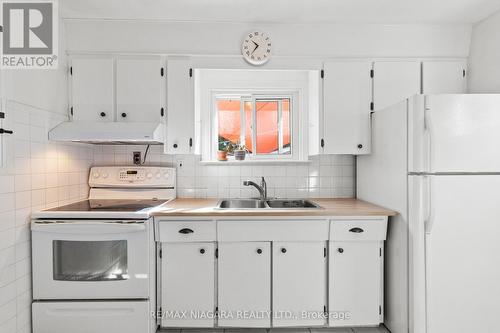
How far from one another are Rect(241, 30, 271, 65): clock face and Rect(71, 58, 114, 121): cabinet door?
1.13 metres

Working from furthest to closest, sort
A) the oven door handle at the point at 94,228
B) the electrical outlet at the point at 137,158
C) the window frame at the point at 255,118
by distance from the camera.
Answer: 1. the window frame at the point at 255,118
2. the electrical outlet at the point at 137,158
3. the oven door handle at the point at 94,228

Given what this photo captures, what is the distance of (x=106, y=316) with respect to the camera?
197cm

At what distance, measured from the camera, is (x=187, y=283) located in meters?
2.09

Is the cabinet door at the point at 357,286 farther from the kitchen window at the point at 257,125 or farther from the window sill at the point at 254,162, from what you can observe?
the kitchen window at the point at 257,125

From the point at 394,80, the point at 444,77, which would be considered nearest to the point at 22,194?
the point at 394,80

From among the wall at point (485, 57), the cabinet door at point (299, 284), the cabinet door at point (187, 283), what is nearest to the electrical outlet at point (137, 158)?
the cabinet door at point (187, 283)

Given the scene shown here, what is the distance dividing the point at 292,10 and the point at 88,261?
2390 mm

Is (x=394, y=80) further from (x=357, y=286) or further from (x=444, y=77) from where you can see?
(x=357, y=286)

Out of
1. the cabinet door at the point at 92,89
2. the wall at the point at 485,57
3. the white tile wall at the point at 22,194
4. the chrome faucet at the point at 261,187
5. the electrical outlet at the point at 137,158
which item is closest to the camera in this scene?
the white tile wall at the point at 22,194

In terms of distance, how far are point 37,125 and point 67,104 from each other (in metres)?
0.43

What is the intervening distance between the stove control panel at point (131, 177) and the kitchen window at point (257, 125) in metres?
0.62

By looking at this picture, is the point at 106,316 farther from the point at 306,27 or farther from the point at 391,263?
the point at 306,27

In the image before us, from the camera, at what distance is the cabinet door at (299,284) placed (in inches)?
82.7

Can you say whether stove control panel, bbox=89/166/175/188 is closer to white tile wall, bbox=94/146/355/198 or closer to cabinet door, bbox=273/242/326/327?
white tile wall, bbox=94/146/355/198
